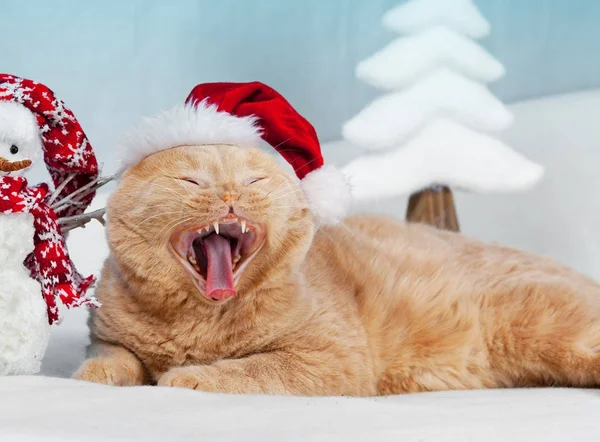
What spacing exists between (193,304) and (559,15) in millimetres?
2330

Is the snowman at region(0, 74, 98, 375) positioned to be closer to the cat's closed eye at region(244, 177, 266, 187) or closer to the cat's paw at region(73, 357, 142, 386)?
the cat's paw at region(73, 357, 142, 386)

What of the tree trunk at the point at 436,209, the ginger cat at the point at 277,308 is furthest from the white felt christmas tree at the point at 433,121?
the ginger cat at the point at 277,308

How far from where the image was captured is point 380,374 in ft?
5.38

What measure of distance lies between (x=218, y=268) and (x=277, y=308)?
0.18 m

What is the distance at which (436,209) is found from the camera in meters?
2.98

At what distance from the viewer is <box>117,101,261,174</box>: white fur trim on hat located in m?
1.53

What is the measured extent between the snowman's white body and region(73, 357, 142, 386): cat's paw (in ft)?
0.30

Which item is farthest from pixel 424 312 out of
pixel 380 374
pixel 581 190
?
pixel 581 190

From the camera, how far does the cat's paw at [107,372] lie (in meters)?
1.43

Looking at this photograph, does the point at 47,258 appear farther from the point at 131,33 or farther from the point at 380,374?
the point at 131,33

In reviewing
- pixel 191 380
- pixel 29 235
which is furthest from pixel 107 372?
pixel 29 235

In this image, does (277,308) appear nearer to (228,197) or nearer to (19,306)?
(228,197)

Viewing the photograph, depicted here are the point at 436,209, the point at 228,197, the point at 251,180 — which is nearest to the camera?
the point at 228,197

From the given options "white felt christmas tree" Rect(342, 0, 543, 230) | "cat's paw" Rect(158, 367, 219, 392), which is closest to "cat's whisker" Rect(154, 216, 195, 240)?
"cat's paw" Rect(158, 367, 219, 392)
